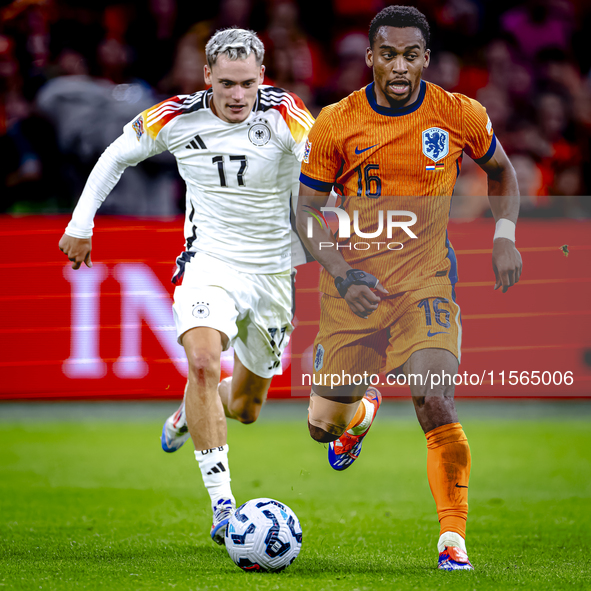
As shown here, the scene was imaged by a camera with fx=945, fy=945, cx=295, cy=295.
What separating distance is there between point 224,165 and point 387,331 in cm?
133

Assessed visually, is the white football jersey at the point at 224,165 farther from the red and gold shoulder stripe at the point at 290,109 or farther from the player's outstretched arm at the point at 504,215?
the player's outstretched arm at the point at 504,215

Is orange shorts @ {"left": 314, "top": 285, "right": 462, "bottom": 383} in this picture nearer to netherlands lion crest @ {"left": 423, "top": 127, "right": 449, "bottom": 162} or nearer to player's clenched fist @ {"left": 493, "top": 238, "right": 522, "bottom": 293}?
player's clenched fist @ {"left": 493, "top": 238, "right": 522, "bottom": 293}

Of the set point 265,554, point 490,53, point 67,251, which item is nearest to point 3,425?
point 67,251

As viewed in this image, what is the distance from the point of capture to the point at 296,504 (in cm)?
589

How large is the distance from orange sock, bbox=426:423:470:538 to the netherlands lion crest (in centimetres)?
125

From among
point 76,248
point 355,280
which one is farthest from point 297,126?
point 76,248

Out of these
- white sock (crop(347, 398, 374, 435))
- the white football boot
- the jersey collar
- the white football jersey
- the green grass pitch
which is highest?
the jersey collar

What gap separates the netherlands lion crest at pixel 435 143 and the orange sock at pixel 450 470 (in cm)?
125

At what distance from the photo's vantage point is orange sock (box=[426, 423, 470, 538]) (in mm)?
4160

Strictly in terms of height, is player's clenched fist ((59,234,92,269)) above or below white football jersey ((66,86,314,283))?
below

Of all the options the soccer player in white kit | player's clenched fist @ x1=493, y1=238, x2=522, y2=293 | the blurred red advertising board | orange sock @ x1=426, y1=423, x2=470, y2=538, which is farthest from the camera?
the blurred red advertising board

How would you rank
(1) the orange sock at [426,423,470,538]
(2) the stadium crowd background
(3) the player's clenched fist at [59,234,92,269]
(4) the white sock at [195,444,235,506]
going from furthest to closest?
1. (2) the stadium crowd background
2. (3) the player's clenched fist at [59,234,92,269]
3. (4) the white sock at [195,444,235,506]
4. (1) the orange sock at [426,423,470,538]

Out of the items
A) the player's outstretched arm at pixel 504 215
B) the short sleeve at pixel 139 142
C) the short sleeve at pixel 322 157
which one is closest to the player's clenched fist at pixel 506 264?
the player's outstretched arm at pixel 504 215

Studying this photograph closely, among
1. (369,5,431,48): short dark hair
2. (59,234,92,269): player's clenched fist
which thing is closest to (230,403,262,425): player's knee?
(59,234,92,269): player's clenched fist
